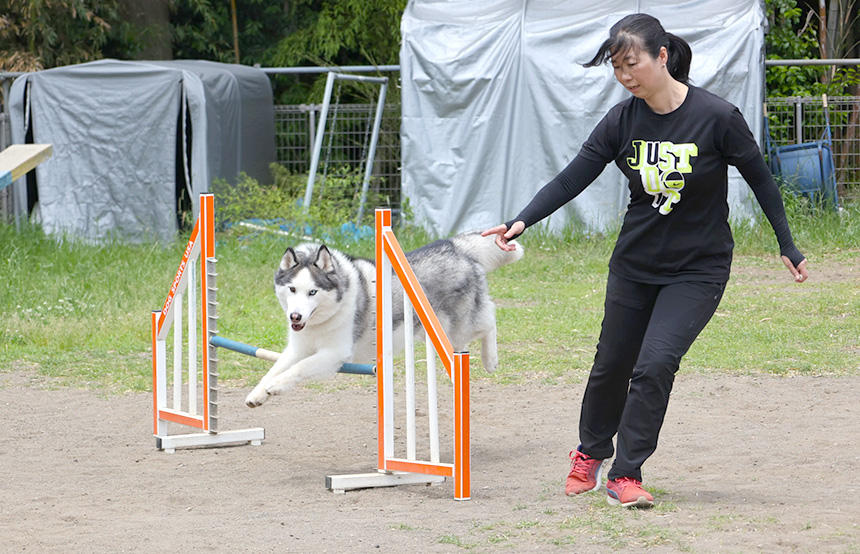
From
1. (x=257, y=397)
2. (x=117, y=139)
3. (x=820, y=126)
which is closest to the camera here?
(x=257, y=397)

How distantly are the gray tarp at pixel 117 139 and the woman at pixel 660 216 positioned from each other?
918 cm

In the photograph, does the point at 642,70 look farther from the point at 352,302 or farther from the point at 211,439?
the point at 211,439

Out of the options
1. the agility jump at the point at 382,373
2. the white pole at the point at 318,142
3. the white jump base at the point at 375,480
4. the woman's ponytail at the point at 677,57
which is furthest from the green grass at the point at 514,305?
the woman's ponytail at the point at 677,57

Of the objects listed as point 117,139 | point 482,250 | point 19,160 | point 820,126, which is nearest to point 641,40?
point 482,250

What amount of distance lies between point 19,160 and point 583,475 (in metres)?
7.22

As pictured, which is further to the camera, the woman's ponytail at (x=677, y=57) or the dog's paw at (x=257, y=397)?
the dog's paw at (x=257, y=397)

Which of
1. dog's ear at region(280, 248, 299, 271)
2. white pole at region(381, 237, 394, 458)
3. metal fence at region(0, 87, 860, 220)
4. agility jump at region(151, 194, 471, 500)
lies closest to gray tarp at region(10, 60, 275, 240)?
metal fence at region(0, 87, 860, 220)

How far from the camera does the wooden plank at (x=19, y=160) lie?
9.39 meters

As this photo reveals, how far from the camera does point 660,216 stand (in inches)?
161

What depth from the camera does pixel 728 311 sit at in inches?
364

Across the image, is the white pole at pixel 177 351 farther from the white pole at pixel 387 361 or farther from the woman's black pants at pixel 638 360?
the woman's black pants at pixel 638 360

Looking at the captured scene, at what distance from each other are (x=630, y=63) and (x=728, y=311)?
18.7ft

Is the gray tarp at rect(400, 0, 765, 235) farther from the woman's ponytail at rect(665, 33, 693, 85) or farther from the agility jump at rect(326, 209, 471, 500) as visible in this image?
the woman's ponytail at rect(665, 33, 693, 85)

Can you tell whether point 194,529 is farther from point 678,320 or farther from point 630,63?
point 630,63
